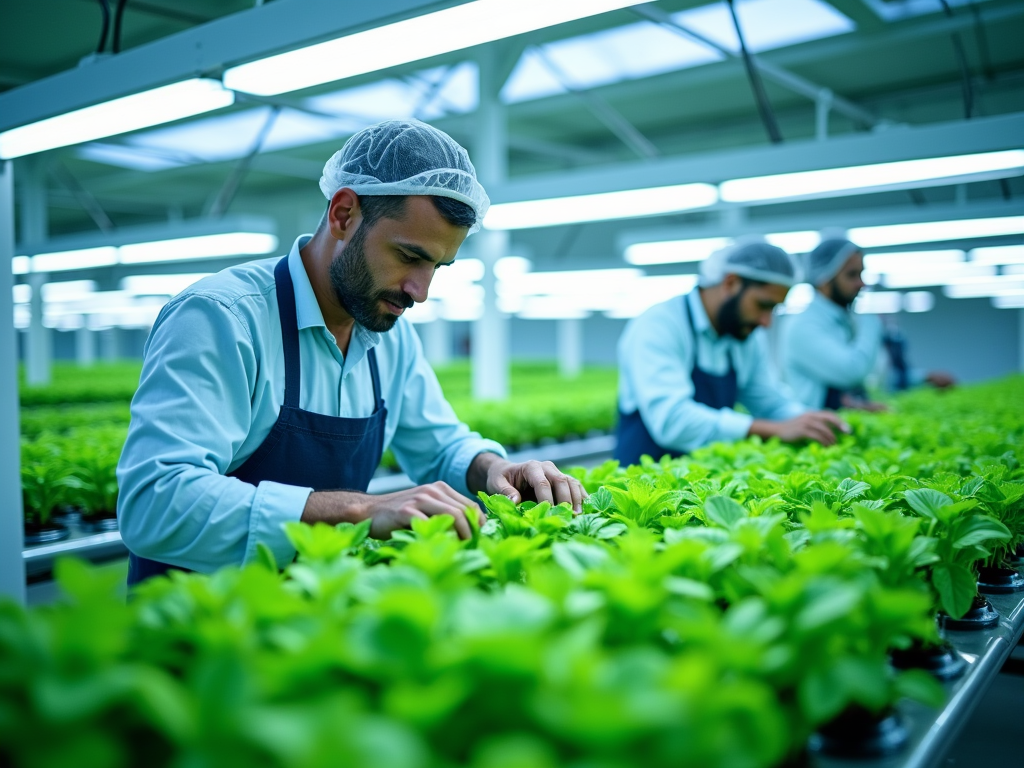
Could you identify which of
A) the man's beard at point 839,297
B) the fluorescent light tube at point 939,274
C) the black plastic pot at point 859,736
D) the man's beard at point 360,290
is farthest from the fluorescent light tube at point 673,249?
the black plastic pot at point 859,736

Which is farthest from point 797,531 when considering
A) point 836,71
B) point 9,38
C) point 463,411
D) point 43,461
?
point 836,71

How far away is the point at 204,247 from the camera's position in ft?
20.1

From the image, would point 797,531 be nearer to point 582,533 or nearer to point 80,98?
point 582,533

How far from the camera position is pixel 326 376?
1.90m

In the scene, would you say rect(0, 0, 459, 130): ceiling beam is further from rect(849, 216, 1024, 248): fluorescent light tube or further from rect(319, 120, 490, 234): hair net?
rect(849, 216, 1024, 248): fluorescent light tube

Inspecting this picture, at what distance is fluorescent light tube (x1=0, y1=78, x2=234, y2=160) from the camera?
2.15 metres

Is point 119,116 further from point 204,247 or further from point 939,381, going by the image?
point 939,381

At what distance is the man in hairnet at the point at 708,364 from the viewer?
3.01 meters

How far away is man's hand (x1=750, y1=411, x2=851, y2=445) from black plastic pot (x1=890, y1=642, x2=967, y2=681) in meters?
1.61

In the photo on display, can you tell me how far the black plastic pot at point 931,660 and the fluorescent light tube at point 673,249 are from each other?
5143mm

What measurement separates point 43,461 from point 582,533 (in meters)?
2.64

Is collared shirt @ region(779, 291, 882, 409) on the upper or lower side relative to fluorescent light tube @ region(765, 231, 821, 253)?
lower

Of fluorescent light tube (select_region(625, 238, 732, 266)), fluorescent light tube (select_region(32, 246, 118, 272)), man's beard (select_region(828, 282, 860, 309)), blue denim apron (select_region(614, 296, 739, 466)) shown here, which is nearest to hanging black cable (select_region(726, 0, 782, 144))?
blue denim apron (select_region(614, 296, 739, 466))

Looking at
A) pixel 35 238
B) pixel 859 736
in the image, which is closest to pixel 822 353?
pixel 859 736
